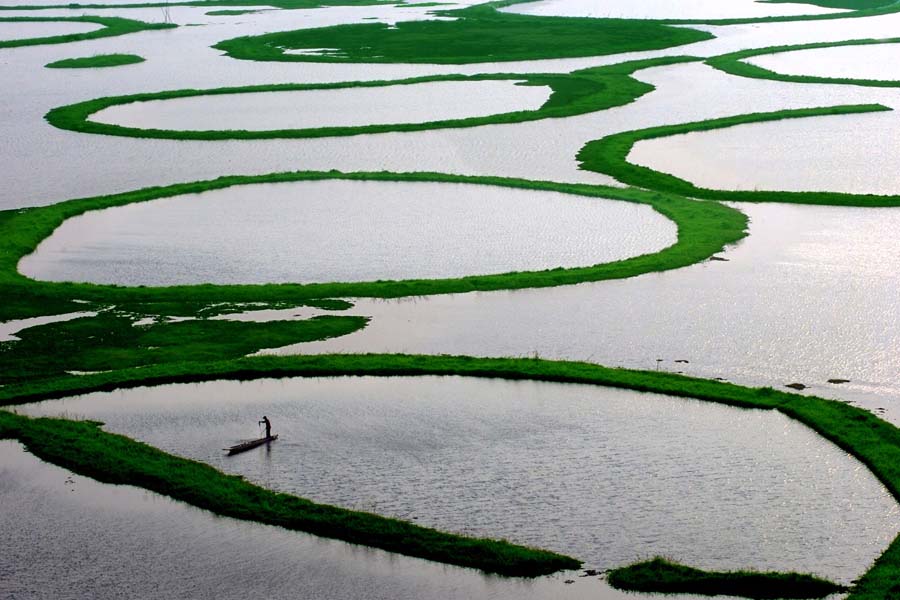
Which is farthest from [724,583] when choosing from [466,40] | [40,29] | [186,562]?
[40,29]

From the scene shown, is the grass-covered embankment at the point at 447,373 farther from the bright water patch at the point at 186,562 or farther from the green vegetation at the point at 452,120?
the green vegetation at the point at 452,120

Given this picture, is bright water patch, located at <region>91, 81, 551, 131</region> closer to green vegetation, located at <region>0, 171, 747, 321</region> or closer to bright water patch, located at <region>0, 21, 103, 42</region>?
green vegetation, located at <region>0, 171, 747, 321</region>

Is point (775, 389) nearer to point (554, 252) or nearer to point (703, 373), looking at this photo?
point (703, 373)

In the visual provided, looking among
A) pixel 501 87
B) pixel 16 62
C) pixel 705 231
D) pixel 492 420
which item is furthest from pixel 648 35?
pixel 492 420

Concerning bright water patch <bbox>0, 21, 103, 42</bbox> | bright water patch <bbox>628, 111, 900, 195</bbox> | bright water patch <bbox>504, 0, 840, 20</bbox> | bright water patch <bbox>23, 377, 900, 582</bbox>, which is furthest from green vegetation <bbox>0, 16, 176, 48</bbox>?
bright water patch <bbox>23, 377, 900, 582</bbox>

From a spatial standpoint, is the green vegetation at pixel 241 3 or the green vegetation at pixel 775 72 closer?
the green vegetation at pixel 775 72

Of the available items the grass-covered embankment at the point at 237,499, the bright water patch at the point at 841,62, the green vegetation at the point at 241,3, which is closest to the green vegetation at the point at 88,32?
the green vegetation at the point at 241,3

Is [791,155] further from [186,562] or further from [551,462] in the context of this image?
[186,562]
